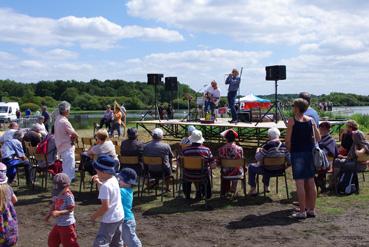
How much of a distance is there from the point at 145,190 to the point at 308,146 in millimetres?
3289

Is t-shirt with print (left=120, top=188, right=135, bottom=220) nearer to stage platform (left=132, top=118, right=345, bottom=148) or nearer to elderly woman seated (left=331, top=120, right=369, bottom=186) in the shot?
elderly woman seated (left=331, top=120, right=369, bottom=186)

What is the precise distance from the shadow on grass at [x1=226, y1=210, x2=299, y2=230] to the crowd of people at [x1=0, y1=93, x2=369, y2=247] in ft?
Answer: 0.57

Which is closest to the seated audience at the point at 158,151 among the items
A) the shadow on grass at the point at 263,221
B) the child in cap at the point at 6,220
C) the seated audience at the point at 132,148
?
the seated audience at the point at 132,148

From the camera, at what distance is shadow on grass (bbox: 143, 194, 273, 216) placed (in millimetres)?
7078

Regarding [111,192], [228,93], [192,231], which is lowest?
[192,231]

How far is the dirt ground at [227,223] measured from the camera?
18.2 ft

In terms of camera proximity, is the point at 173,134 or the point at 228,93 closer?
the point at 228,93

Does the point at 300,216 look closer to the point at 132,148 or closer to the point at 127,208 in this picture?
the point at 127,208

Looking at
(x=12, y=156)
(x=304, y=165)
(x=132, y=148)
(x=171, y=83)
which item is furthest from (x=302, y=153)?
(x=171, y=83)

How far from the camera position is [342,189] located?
25.9 ft

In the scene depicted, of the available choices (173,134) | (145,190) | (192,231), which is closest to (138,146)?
(145,190)

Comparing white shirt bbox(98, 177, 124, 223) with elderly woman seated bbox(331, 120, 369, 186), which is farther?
elderly woman seated bbox(331, 120, 369, 186)

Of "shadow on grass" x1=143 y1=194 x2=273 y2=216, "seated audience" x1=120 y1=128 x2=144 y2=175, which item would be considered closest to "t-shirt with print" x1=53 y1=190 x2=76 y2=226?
"shadow on grass" x1=143 y1=194 x2=273 y2=216

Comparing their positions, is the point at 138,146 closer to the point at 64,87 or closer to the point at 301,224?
the point at 301,224
